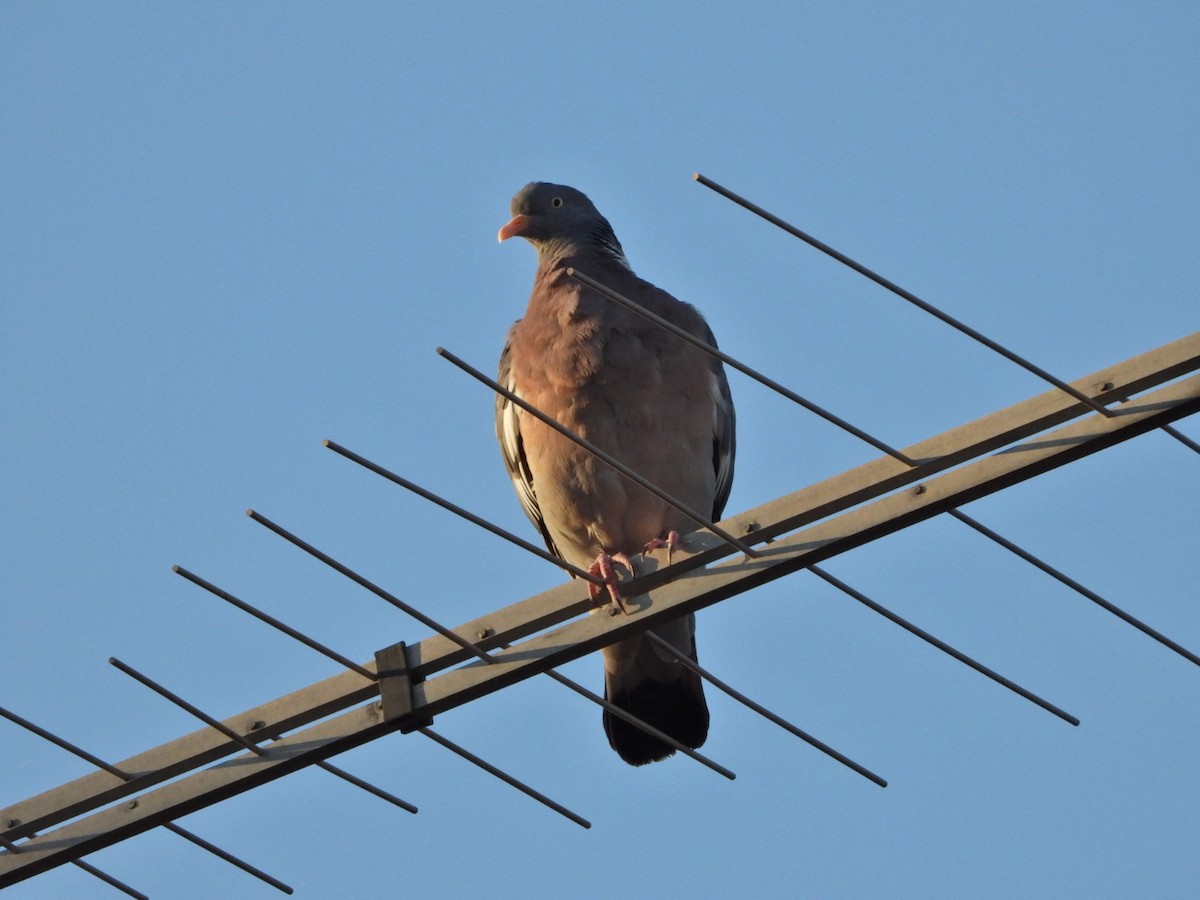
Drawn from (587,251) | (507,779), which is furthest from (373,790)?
(587,251)

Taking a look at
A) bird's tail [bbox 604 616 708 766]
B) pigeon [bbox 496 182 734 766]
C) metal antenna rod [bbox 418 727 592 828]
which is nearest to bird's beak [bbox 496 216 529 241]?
pigeon [bbox 496 182 734 766]

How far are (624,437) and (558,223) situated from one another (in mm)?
1582

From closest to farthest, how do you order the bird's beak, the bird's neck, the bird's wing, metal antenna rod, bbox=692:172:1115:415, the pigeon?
metal antenna rod, bbox=692:172:1115:415 → the pigeon → the bird's wing → the bird's neck → the bird's beak

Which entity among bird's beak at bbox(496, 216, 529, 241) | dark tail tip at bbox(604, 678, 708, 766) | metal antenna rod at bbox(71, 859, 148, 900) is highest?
bird's beak at bbox(496, 216, 529, 241)

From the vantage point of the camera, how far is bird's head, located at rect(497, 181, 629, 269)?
6.94 metres

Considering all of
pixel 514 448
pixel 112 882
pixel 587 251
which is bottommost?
pixel 112 882

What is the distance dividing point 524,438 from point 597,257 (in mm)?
907

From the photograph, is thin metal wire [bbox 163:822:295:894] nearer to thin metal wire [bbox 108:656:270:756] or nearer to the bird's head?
thin metal wire [bbox 108:656:270:756]

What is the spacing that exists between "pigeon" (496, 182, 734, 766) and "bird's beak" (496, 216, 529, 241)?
0.81m

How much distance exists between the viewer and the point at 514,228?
23.9ft

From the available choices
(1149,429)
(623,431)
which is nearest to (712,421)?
(623,431)

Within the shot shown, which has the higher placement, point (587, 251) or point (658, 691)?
point (587, 251)

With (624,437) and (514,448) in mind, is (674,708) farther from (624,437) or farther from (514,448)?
(514,448)

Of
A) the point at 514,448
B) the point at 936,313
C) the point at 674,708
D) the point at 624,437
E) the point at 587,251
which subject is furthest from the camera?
the point at 587,251
